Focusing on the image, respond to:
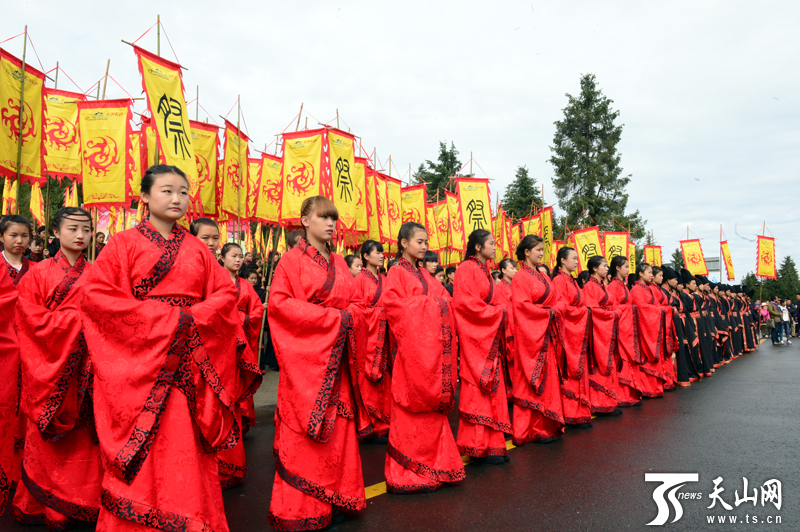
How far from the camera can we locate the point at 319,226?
3.11m

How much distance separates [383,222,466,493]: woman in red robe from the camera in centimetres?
353

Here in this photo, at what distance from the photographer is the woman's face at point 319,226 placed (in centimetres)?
310

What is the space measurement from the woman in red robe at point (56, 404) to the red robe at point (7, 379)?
0.13 meters

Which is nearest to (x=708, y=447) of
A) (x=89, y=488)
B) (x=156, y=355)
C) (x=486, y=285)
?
(x=486, y=285)

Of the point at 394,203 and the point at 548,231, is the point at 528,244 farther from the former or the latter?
the point at 548,231

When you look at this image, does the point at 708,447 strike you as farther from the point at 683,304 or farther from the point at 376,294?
the point at 683,304

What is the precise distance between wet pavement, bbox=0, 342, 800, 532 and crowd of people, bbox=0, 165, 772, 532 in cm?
22

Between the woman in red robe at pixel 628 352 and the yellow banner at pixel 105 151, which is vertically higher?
the yellow banner at pixel 105 151

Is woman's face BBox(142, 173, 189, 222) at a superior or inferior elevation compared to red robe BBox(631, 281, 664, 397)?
superior

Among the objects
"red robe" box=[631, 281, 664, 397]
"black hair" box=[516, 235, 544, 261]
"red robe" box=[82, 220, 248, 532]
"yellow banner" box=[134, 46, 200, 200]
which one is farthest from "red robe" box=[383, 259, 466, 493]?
"red robe" box=[631, 281, 664, 397]

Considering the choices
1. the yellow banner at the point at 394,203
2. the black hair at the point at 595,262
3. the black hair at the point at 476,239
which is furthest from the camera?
the yellow banner at the point at 394,203

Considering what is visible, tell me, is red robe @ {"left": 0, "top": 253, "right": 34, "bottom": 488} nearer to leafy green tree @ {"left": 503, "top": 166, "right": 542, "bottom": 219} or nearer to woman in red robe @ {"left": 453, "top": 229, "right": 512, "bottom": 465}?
woman in red robe @ {"left": 453, "top": 229, "right": 512, "bottom": 465}

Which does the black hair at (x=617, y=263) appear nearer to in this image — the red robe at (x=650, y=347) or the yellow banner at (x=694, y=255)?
the red robe at (x=650, y=347)

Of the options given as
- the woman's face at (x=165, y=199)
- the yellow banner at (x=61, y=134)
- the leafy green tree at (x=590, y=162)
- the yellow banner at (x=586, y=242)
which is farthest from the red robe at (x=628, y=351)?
the leafy green tree at (x=590, y=162)
